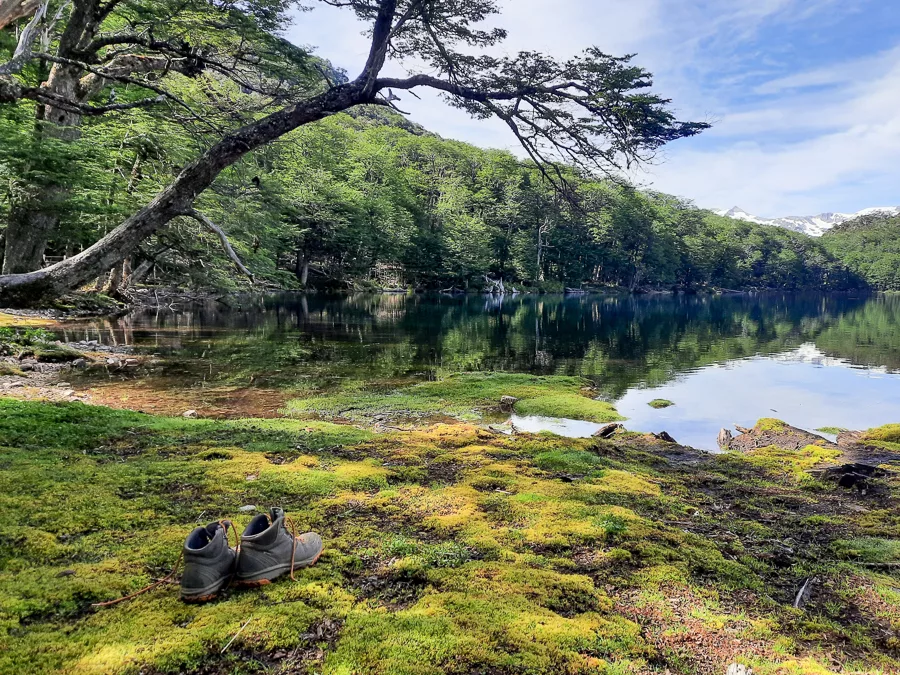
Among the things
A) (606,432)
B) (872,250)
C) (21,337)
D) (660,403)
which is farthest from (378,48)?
(872,250)

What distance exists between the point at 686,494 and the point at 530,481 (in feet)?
9.28

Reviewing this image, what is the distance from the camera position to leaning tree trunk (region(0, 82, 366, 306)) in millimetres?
6402

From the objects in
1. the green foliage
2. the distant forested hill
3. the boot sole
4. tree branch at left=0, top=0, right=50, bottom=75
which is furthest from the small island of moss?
the distant forested hill

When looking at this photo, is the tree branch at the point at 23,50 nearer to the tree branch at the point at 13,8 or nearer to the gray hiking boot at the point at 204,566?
the tree branch at the point at 13,8

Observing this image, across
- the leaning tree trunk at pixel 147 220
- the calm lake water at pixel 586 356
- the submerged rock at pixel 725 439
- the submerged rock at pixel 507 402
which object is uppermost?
the leaning tree trunk at pixel 147 220

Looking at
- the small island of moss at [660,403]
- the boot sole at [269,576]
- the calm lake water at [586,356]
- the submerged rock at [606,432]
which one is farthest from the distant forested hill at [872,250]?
the boot sole at [269,576]

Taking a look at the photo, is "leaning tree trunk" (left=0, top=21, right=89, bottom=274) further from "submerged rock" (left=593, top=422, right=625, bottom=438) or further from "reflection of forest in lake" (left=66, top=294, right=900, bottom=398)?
"submerged rock" (left=593, top=422, right=625, bottom=438)

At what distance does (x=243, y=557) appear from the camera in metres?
4.04

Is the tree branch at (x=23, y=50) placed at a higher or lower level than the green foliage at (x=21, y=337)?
higher

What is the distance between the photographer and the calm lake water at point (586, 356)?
1933cm

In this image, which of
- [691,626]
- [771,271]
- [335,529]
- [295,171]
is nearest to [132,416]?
[335,529]

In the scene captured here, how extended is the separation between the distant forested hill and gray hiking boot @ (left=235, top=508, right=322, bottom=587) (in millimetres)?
189084

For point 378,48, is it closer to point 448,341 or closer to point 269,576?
point 269,576

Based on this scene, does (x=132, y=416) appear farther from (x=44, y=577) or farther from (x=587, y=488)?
(x=587, y=488)
